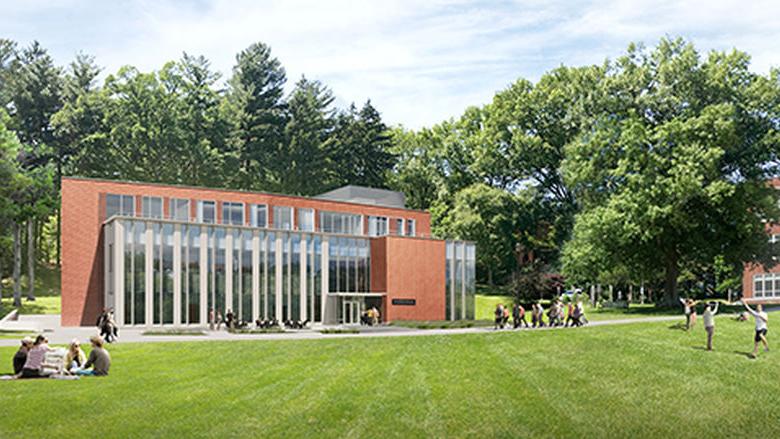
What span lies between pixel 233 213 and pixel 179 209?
4.02m

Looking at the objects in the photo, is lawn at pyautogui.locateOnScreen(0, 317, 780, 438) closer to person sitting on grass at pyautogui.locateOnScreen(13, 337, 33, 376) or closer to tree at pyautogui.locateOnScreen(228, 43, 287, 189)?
person sitting on grass at pyautogui.locateOnScreen(13, 337, 33, 376)

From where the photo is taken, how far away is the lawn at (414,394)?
17266mm

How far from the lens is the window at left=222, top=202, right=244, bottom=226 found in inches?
2296

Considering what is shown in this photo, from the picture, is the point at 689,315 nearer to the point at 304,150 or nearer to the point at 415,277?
the point at 415,277

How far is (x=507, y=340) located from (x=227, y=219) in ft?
96.5

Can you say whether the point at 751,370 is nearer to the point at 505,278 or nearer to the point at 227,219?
the point at 227,219

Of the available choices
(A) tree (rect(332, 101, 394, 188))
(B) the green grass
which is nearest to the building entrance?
(B) the green grass

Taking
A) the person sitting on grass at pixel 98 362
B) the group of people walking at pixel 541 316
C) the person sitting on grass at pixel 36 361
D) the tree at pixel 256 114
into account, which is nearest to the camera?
the person sitting on grass at pixel 36 361

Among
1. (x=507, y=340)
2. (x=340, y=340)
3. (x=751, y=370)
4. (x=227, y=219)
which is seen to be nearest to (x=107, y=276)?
(x=227, y=219)

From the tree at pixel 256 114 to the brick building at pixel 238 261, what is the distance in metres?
26.7

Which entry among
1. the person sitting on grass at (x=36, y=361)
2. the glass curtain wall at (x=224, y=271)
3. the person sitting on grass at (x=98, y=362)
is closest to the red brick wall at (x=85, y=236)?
the glass curtain wall at (x=224, y=271)

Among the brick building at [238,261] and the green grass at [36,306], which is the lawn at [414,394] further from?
the green grass at [36,306]

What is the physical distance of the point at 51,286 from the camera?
7938cm

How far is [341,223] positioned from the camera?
64688 millimetres
